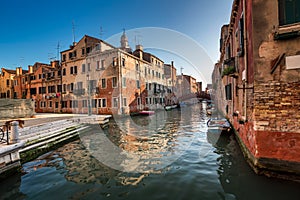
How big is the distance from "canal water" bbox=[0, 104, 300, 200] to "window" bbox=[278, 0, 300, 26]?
4.03m

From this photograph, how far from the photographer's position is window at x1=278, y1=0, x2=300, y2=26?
4.02m

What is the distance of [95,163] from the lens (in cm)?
589

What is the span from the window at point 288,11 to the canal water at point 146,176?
159 inches

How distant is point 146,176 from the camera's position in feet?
15.7

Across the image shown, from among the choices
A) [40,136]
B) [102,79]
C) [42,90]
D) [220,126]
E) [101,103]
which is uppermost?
[102,79]

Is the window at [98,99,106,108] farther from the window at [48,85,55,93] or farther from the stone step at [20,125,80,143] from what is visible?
the stone step at [20,125,80,143]

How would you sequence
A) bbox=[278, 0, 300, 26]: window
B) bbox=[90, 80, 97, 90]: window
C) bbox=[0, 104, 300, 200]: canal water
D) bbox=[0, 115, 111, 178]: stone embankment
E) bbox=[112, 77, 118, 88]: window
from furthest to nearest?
bbox=[90, 80, 97, 90]: window → bbox=[112, 77, 118, 88]: window → bbox=[0, 115, 111, 178]: stone embankment → bbox=[278, 0, 300, 26]: window → bbox=[0, 104, 300, 200]: canal water

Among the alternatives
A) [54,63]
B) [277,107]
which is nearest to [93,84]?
[54,63]

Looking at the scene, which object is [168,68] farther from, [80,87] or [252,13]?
[252,13]

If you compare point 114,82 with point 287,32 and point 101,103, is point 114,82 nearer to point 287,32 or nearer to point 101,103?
point 101,103

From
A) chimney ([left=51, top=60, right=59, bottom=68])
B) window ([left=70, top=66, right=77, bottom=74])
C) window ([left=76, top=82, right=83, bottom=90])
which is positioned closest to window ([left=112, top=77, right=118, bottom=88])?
window ([left=76, top=82, right=83, bottom=90])

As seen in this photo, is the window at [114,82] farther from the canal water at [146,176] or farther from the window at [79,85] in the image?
the canal water at [146,176]

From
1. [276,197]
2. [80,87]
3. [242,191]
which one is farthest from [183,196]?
[80,87]

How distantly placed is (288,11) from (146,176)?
5917 mm
